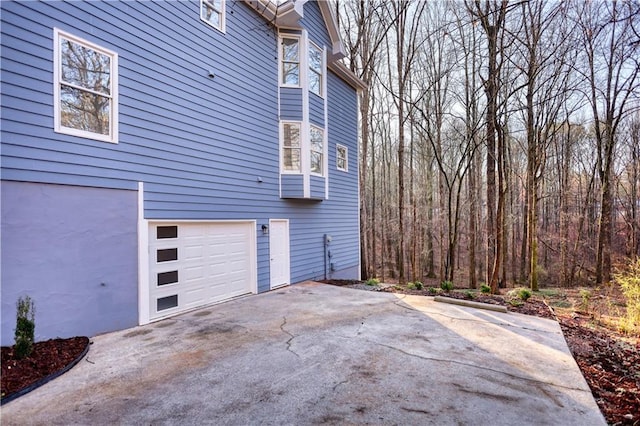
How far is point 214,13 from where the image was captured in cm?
647

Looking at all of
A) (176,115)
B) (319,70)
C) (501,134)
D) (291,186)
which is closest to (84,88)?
(176,115)

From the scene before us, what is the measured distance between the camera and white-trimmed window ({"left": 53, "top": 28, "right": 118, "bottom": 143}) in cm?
408

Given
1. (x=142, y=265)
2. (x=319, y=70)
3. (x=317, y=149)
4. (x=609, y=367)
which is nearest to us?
(x=609, y=367)

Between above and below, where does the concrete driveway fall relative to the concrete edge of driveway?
→ above

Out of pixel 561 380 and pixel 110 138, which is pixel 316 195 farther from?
pixel 561 380

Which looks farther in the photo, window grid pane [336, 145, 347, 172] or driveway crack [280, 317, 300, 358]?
window grid pane [336, 145, 347, 172]

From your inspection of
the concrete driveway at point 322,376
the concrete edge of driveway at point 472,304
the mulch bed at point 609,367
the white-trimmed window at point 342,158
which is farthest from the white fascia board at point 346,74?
the mulch bed at point 609,367

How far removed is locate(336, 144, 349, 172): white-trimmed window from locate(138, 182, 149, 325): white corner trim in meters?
6.67

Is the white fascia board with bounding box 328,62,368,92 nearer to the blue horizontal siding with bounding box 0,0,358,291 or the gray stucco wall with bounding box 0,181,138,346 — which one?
the blue horizontal siding with bounding box 0,0,358,291

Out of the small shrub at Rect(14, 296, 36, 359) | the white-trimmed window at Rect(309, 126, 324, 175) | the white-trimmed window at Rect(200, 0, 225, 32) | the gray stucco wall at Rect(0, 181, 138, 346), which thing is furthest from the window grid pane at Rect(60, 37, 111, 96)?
the white-trimmed window at Rect(309, 126, 324, 175)

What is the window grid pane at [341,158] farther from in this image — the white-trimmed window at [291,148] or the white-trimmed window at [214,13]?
the white-trimmed window at [214,13]

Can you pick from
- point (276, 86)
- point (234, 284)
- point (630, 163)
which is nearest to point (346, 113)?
point (276, 86)

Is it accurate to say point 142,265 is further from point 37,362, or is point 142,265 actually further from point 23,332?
point 37,362

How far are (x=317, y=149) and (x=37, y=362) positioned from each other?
727 centimetres
